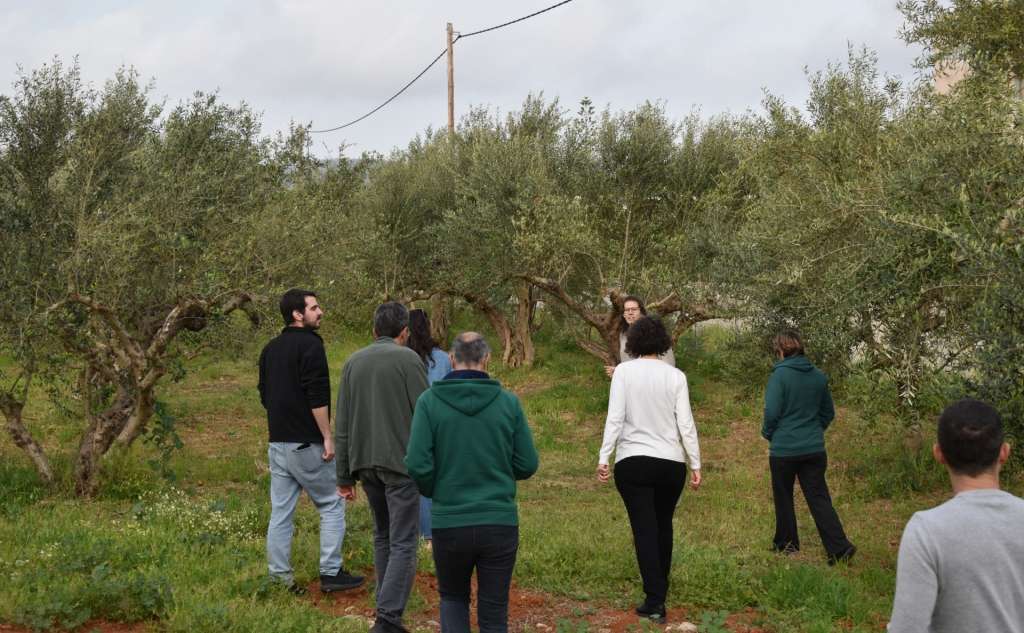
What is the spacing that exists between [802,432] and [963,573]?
18.2 feet

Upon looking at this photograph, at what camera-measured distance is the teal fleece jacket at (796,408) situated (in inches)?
331

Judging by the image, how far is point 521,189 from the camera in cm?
1850

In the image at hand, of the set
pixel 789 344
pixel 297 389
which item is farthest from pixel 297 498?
Result: pixel 789 344

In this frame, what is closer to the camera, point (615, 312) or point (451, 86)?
point (615, 312)

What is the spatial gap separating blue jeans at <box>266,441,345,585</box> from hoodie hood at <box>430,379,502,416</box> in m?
2.22

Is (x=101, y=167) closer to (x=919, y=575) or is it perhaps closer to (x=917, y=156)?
(x=917, y=156)

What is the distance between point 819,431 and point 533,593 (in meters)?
2.92

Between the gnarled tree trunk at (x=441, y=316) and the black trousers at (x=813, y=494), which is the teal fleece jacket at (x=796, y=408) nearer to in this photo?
the black trousers at (x=813, y=494)

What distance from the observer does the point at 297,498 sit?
697 cm

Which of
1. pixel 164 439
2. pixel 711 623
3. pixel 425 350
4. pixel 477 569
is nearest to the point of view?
pixel 477 569

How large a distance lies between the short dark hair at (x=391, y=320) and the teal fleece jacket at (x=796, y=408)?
357 cm

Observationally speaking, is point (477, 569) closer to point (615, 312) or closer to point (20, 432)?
point (20, 432)

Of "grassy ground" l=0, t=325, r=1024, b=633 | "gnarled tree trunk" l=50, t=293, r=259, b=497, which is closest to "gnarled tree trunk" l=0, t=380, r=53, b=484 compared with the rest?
"grassy ground" l=0, t=325, r=1024, b=633

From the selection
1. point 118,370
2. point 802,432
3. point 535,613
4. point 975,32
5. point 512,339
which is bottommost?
point 535,613
